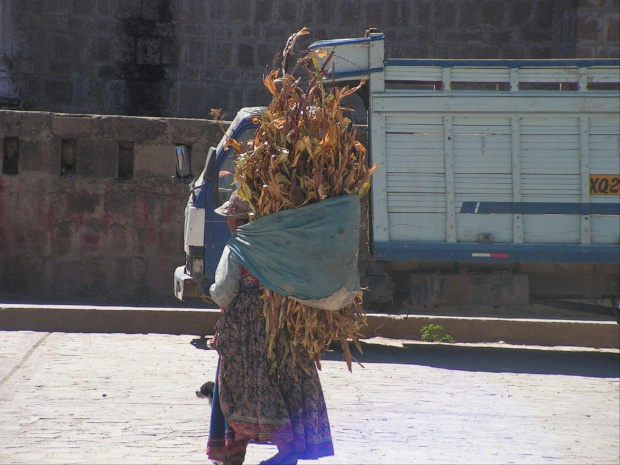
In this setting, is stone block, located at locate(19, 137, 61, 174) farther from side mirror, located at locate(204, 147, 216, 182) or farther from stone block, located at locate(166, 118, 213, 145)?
side mirror, located at locate(204, 147, 216, 182)

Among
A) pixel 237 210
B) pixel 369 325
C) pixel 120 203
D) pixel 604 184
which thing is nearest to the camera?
pixel 237 210

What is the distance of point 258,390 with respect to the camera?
4.26 meters

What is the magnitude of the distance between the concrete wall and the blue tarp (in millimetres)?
6813

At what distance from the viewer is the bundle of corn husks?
4.29 metres

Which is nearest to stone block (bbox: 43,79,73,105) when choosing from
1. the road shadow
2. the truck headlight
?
the truck headlight

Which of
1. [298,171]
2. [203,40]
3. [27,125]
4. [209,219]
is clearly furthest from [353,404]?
[203,40]

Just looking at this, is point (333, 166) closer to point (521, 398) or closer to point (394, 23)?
point (521, 398)

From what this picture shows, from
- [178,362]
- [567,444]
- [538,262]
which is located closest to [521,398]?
[567,444]

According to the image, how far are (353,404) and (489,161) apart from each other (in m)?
3.34

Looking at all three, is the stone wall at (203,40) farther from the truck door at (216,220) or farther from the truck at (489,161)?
the truck door at (216,220)

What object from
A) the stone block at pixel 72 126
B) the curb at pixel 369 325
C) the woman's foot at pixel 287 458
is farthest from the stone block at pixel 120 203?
the woman's foot at pixel 287 458

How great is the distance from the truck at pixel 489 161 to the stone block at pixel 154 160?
2.31 m

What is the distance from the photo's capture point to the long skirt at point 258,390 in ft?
13.9

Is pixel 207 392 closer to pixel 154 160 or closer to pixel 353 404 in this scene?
pixel 353 404
